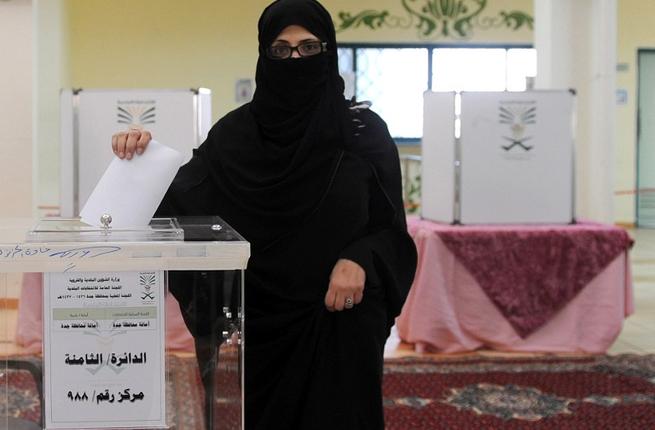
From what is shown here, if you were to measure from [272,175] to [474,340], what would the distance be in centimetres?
275

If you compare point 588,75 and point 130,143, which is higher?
point 588,75

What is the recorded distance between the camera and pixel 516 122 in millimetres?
4035

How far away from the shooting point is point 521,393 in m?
3.37

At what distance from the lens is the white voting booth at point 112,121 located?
3543 mm

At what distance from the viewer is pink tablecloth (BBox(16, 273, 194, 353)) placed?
0.93 m

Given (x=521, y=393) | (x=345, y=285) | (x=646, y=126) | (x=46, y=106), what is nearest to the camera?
(x=345, y=285)

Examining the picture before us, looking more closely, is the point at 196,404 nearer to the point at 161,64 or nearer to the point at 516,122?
the point at 516,122

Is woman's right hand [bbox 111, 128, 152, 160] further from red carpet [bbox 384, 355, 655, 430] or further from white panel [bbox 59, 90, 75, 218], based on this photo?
white panel [bbox 59, 90, 75, 218]

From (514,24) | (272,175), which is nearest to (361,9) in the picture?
(514,24)

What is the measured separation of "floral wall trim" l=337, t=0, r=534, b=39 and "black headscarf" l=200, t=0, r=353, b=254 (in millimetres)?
Answer: 7625

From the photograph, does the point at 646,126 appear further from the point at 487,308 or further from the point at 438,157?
the point at 487,308

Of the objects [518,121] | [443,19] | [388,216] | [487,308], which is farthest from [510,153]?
[443,19]

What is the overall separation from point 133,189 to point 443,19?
330 inches

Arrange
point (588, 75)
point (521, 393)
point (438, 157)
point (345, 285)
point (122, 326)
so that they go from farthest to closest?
point (588, 75) < point (438, 157) < point (521, 393) < point (345, 285) < point (122, 326)
